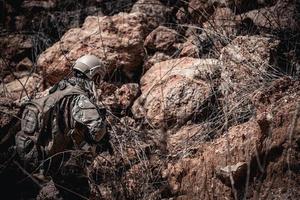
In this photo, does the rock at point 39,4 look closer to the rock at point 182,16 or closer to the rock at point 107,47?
the rock at point 107,47

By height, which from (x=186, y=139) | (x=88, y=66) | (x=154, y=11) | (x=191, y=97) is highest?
(x=154, y=11)

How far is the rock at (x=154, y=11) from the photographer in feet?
13.9

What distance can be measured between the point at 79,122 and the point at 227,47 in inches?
55.6

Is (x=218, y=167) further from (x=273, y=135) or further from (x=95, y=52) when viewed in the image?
(x=95, y=52)

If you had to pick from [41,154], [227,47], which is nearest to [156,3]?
[227,47]

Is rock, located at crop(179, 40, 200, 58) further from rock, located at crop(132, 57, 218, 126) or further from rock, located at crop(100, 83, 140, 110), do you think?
rock, located at crop(100, 83, 140, 110)

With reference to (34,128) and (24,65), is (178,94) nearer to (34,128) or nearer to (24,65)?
(34,128)

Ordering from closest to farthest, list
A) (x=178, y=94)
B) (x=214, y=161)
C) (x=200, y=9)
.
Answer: (x=214, y=161)
(x=178, y=94)
(x=200, y=9)

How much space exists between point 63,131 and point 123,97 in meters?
0.89

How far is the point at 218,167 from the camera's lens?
7.97 ft

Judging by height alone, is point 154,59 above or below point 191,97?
above

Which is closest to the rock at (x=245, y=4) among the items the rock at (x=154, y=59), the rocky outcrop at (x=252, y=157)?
the rock at (x=154, y=59)

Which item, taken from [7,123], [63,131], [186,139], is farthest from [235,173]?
[7,123]

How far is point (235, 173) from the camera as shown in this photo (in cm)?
233
